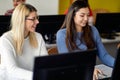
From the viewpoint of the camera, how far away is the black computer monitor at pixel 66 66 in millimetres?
1208

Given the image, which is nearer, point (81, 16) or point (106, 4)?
point (81, 16)

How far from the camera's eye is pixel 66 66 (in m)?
1.28

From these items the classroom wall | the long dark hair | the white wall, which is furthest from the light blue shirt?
the classroom wall

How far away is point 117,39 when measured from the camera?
4.16m

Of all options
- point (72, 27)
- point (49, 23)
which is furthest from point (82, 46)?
point (49, 23)

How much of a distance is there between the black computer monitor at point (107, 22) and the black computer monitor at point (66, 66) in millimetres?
2536

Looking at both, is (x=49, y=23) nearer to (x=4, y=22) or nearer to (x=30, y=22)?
(x=4, y=22)

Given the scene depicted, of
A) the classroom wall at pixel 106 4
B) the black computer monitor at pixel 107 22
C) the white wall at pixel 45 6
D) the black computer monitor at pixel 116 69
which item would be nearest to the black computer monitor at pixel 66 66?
the black computer monitor at pixel 116 69

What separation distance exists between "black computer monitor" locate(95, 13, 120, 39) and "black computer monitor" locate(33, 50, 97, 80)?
8.32 ft

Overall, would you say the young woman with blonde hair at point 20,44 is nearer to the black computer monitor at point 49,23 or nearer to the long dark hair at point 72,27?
the long dark hair at point 72,27

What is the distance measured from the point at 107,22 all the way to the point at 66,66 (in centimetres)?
277

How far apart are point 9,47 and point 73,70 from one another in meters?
0.82

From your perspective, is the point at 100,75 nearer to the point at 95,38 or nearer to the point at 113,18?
the point at 95,38

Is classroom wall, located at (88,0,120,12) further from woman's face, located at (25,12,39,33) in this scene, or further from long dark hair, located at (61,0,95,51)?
woman's face, located at (25,12,39,33)
